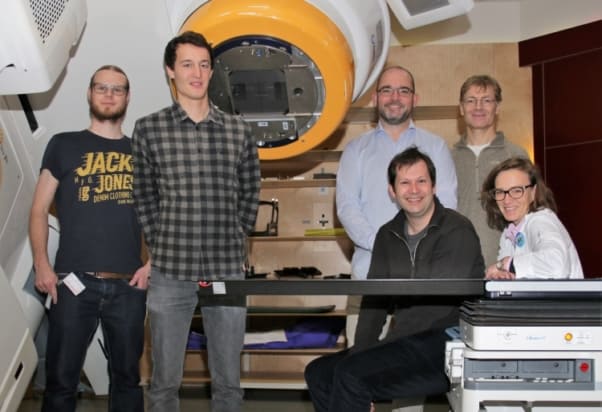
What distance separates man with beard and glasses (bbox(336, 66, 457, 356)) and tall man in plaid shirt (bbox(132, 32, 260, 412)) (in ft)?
2.07

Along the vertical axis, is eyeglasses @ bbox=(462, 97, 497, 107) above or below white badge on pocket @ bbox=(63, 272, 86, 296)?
above

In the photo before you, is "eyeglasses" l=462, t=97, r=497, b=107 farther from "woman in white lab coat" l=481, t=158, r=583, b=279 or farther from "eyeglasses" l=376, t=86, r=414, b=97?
"woman in white lab coat" l=481, t=158, r=583, b=279

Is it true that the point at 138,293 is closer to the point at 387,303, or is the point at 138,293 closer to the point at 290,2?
the point at 387,303

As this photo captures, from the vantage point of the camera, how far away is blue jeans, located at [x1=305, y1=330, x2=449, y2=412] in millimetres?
2184

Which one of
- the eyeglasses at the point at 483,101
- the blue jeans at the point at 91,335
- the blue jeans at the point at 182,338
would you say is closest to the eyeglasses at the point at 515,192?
the eyeglasses at the point at 483,101

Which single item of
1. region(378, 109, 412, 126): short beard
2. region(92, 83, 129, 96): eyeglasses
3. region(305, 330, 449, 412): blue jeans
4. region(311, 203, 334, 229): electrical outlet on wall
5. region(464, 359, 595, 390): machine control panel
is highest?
region(92, 83, 129, 96): eyeglasses

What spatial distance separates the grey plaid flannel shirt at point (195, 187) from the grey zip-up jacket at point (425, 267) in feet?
1.53

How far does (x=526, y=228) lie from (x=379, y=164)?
0.82m

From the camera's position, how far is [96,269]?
2605mm

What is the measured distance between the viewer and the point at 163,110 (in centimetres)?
218

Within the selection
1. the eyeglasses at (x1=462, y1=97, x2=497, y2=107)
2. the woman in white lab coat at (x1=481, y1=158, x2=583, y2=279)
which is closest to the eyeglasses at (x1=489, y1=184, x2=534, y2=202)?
the woman in white lab coat at (x1=481, y1=158, x2=583, y2=279)

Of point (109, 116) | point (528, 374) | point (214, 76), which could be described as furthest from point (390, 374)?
point (109, 116)

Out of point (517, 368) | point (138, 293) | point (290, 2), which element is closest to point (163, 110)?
point (290, 2)

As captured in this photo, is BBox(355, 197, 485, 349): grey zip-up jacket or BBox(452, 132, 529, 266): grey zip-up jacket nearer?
BBox(355, 197, 485, 349): grey zip-up jacket
